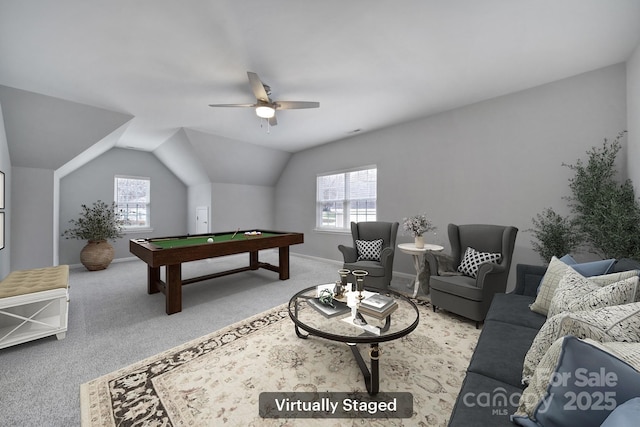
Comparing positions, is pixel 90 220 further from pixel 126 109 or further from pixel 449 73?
pixel 449 73

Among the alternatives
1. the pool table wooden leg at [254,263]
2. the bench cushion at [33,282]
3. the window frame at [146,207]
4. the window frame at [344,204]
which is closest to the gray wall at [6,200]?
the bench cushion at [33,282]

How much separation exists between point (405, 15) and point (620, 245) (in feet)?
9.18

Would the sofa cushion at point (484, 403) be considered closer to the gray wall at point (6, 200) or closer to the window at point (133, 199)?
the gray wall at point (6, 200)

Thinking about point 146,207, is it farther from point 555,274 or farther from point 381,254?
point 555,274

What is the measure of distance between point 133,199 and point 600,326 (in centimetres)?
766

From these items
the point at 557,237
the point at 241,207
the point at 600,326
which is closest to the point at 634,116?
the point at 557,237

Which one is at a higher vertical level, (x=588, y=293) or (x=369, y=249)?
(x=588, y=293)

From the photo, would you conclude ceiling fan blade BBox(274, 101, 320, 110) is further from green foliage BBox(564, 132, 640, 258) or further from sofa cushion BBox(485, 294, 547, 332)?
green foliage BBox(564, 132, 640, 258)

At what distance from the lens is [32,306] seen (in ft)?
8.05

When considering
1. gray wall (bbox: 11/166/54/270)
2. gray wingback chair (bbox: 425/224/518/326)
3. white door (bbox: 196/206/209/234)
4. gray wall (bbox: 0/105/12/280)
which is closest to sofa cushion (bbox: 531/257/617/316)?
gray wingback chair (bbox: 425/224/518/326)

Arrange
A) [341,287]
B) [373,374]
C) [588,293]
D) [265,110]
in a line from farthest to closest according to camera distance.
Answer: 1. [265,110]
2. [341,287]
3. [373,374]
4. [588,293]

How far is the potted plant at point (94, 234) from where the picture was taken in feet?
15.5

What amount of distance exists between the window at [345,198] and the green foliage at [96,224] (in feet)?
14.5

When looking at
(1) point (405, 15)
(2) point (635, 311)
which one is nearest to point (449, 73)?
(1) point (405, 15)
